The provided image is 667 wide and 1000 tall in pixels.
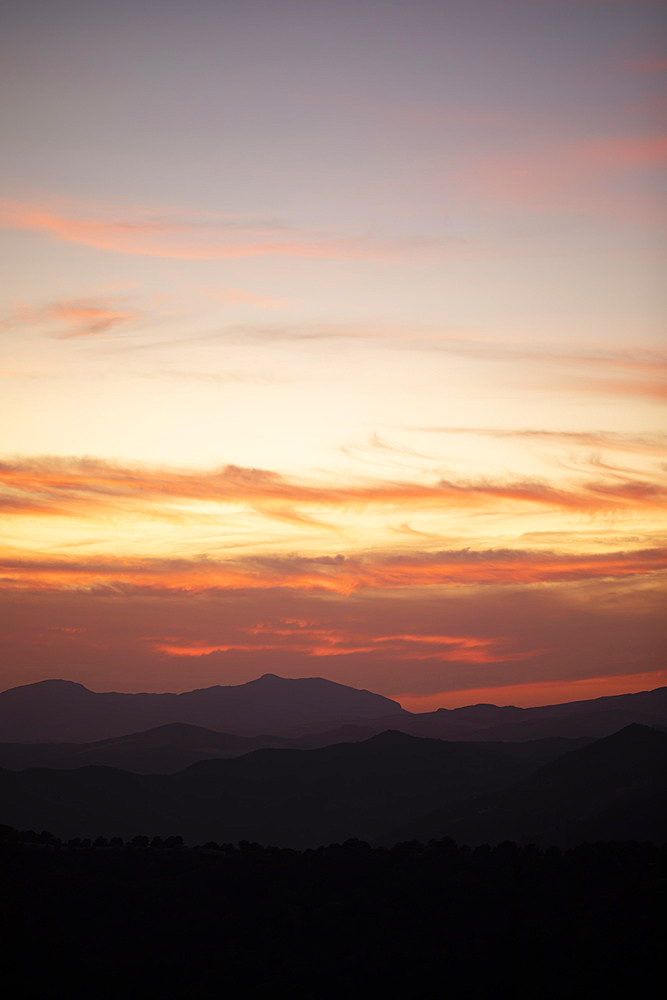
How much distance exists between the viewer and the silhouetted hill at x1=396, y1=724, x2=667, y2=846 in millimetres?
93750

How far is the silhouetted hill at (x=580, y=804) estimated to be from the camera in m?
93.8

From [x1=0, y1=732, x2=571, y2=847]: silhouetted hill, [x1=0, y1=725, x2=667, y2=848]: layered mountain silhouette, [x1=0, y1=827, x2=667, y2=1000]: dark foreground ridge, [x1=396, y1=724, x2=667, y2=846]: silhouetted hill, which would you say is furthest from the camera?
[x1=0, y1=732, x2=571, y2=847]: silhouetted hill

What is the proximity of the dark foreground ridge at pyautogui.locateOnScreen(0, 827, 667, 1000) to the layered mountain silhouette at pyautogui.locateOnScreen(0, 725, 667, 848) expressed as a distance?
1232 inches

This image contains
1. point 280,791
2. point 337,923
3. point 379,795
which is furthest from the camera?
point 280,791

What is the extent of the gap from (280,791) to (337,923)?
9413 centimetres

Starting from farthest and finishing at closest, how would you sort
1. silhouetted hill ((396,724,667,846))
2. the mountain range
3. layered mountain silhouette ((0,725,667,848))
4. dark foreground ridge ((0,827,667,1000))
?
the mountain range → layered mountain silhouette ((0,725,667,848)) → silhouetted hill ((396,724,667,846)) → dark foreground ridge ((0,827,667,1000))

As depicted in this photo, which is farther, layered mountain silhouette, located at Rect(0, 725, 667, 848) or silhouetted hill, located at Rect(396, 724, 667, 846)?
layered mountain silhouette, located at Rect(0, 725, 667, 848)

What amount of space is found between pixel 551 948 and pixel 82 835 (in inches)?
3352

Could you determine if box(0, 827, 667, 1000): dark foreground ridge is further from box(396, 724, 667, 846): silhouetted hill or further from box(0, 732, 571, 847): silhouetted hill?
box(0, 732, 571, 847): silhouetted hill

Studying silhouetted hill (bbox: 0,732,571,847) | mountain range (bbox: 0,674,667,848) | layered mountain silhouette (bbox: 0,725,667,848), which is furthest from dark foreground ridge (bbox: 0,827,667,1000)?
silhouetted hill (bbox: 0,732,571,847)

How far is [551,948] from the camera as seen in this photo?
174ft

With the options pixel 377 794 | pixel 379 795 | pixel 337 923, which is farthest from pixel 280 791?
pixel 337 923

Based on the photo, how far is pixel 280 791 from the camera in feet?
495

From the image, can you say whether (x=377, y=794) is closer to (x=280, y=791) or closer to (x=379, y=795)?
(x=379, y=795)
